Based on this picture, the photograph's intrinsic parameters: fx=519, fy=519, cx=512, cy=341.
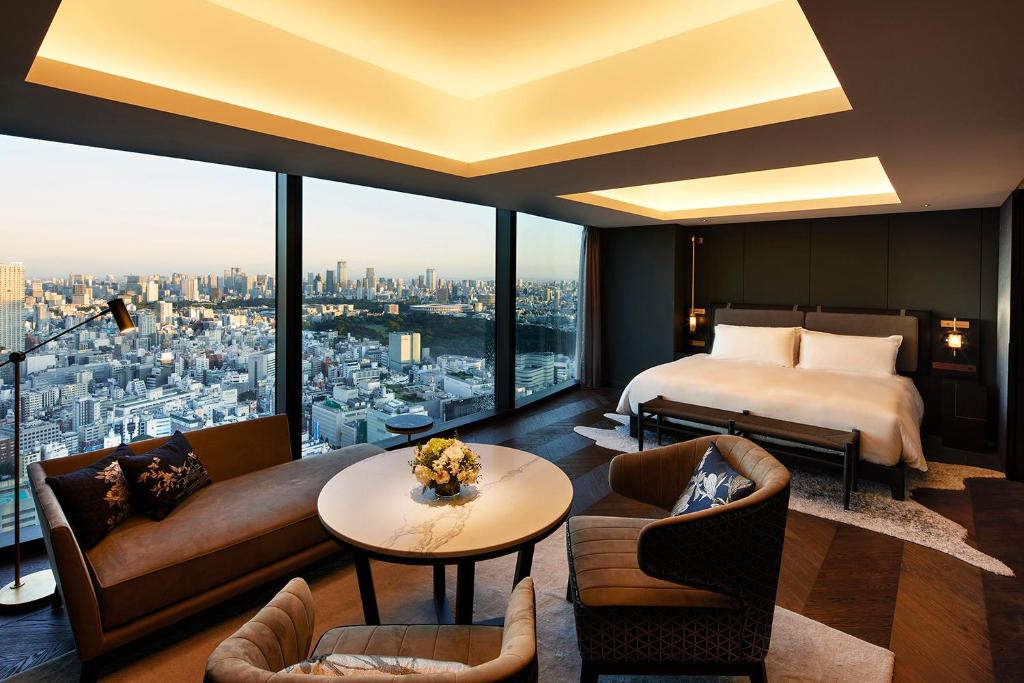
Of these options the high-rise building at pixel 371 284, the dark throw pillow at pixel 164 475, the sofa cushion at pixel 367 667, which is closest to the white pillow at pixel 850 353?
the high-rise building at pixel 371 284

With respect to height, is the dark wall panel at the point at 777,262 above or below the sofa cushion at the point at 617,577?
above

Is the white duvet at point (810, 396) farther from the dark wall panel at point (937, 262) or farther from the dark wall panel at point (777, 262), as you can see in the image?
the dark wall panel at point (777, 262)

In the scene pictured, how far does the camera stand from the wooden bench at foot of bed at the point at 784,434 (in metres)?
3.61

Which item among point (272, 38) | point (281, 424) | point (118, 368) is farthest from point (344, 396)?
point (272, 38)

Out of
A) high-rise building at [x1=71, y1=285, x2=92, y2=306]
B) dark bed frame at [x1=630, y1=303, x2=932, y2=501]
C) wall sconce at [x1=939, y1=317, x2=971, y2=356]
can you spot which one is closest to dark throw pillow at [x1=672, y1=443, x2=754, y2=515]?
dark bed frame at [x1=630, y1=303, x2=932, y2=501]

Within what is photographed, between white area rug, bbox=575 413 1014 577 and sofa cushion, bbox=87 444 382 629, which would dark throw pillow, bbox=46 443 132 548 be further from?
white area rug, bbox=575 413 1014 577

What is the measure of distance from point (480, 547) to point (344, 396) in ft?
8.94

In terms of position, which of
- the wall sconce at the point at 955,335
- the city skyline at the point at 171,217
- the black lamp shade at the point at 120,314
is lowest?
the wall sconce at the point at 955,335

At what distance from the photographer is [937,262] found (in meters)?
5.16

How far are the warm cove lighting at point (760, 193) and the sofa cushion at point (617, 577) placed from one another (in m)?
3.22

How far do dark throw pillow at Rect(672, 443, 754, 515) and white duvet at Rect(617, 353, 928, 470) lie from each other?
2.15 m

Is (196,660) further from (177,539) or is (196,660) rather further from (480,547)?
(480,547)

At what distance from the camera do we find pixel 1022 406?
394cm

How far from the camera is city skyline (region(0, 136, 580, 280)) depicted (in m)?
2.78
